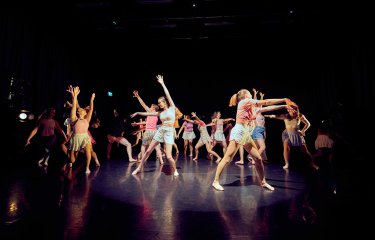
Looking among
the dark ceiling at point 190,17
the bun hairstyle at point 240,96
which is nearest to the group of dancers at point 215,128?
the bun hairstyle at point 240,96

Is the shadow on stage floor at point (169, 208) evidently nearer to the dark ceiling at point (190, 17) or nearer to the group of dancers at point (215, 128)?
the group of dancers at point (215, 128)

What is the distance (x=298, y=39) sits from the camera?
8.51 meters

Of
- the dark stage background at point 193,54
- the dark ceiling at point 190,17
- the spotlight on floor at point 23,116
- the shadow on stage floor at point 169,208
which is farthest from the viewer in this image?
the dark ceiling at point 190,17

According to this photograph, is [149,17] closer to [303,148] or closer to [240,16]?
[240,16]

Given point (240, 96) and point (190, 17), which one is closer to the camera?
point (240, 96)

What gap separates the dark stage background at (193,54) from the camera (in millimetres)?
6793

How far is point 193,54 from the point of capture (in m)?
9.83

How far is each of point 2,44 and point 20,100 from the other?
1.85 m

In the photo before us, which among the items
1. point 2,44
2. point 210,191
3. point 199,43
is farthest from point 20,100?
point 199,43

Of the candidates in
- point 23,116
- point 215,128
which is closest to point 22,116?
point 23,116

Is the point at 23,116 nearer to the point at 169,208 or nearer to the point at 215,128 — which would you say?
the point at 169,208

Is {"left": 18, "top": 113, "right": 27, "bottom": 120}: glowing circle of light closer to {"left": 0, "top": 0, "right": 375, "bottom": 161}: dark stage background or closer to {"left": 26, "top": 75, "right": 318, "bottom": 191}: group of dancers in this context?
{"left": 0, "top": 0, "right": 375, "bottom": 161}: dark stage background

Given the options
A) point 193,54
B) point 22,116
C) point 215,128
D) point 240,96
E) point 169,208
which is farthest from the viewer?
point 193,54

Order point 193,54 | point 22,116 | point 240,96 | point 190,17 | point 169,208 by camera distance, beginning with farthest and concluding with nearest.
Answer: point 193,54
point 190,17
point 22,116
point 240,96
point 169,208
